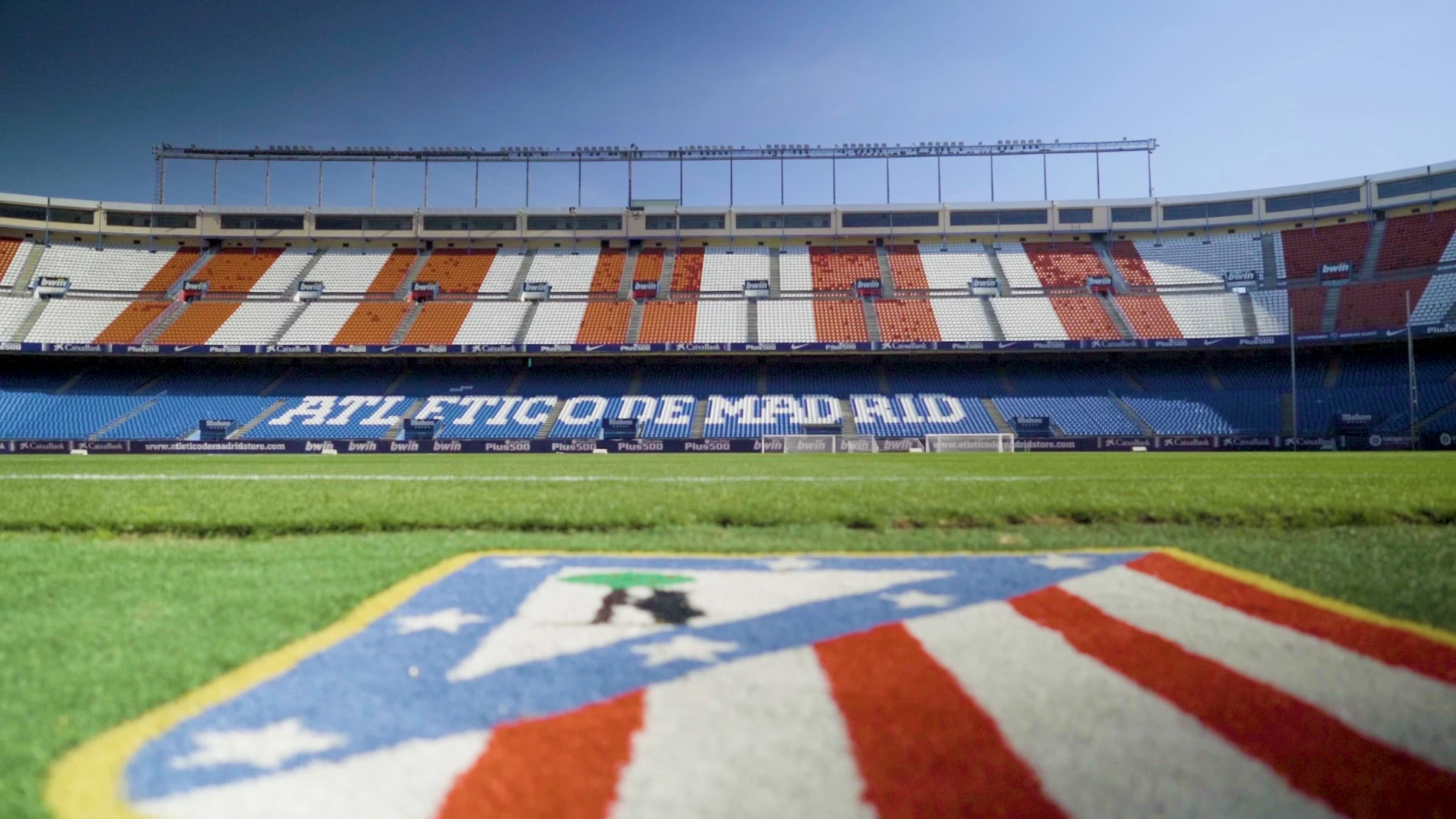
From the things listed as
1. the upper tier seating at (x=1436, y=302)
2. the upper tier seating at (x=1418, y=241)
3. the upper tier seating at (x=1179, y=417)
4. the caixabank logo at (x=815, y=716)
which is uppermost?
the upper tier seating at (x=1418, y=241)

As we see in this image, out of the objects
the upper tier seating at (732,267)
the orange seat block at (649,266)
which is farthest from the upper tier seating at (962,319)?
the orange seat block at (649,266)

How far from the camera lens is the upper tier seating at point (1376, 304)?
33.1 meters

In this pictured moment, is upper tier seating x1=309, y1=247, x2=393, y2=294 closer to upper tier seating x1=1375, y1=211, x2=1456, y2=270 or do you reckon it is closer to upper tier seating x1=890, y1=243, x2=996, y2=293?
upper tier seating x1=890, y1=243, x2=996, y2=293

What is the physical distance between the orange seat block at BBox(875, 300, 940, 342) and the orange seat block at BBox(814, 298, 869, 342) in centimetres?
97

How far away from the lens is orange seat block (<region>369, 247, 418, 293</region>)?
4175 centimetres

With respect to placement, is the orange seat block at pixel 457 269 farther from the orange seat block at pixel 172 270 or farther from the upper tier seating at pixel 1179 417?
the upper tier seating at pixel 1179 417

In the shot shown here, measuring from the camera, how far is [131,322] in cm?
3766

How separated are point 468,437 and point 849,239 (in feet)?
82.4

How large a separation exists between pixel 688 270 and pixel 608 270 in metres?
4.56

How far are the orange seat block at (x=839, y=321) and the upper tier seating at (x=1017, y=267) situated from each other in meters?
8.69

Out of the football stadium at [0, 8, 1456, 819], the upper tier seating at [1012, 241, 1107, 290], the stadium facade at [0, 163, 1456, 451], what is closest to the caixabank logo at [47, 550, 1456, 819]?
the football stadium at [0, 8, 1456, 819]

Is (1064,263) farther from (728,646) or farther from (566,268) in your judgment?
(728,646)

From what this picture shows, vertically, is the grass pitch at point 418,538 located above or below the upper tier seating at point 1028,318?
below

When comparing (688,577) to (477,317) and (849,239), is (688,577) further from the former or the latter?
(849,239)
